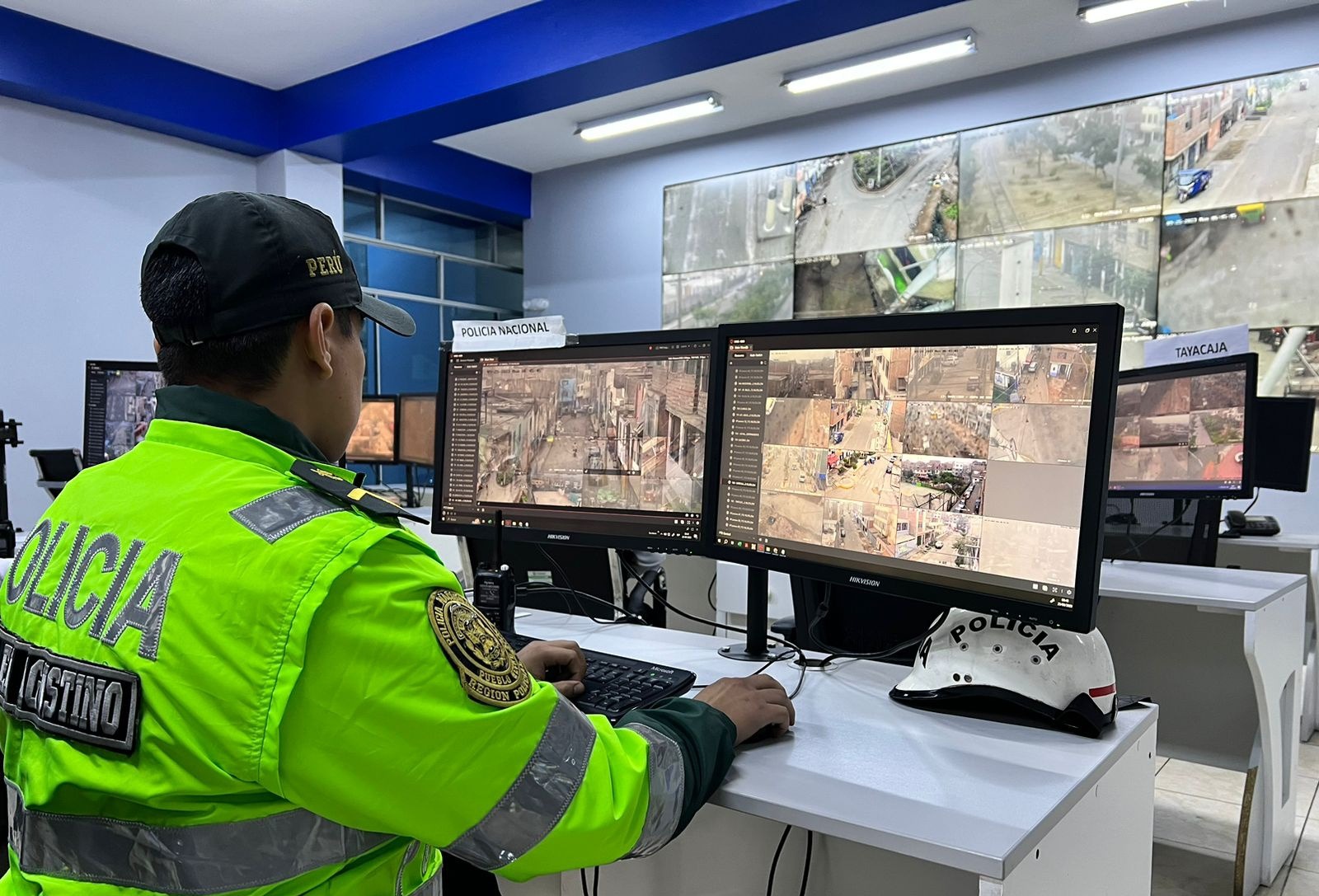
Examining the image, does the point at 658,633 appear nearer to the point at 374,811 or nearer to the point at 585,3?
the point at 374,811

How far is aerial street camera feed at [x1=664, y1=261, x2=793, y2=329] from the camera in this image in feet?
21.8

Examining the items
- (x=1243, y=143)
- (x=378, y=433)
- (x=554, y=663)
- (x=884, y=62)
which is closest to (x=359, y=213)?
(x=378, y=433)

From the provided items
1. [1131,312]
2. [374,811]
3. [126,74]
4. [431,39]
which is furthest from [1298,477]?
[126,74]

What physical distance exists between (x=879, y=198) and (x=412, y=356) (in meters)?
3.92

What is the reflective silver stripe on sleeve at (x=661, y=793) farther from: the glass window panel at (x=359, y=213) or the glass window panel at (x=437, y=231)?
the glass window panel at (x=437, y=231)

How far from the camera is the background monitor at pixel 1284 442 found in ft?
11.1

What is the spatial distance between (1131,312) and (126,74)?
19.1 feet

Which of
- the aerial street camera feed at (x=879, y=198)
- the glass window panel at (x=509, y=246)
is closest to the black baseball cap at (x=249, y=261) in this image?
the aerial street camera feed at (x=879, y=198)

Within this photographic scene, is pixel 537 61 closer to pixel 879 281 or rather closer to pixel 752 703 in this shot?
pixel 879 281

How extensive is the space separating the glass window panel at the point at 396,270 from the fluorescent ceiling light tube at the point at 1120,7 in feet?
16.7

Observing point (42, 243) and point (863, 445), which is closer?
point (863, 445)

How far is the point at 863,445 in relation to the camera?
3.95 ft

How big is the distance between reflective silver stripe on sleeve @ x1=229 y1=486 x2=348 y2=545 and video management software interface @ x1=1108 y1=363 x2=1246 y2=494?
2.29 meters

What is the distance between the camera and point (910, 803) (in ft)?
2.76
